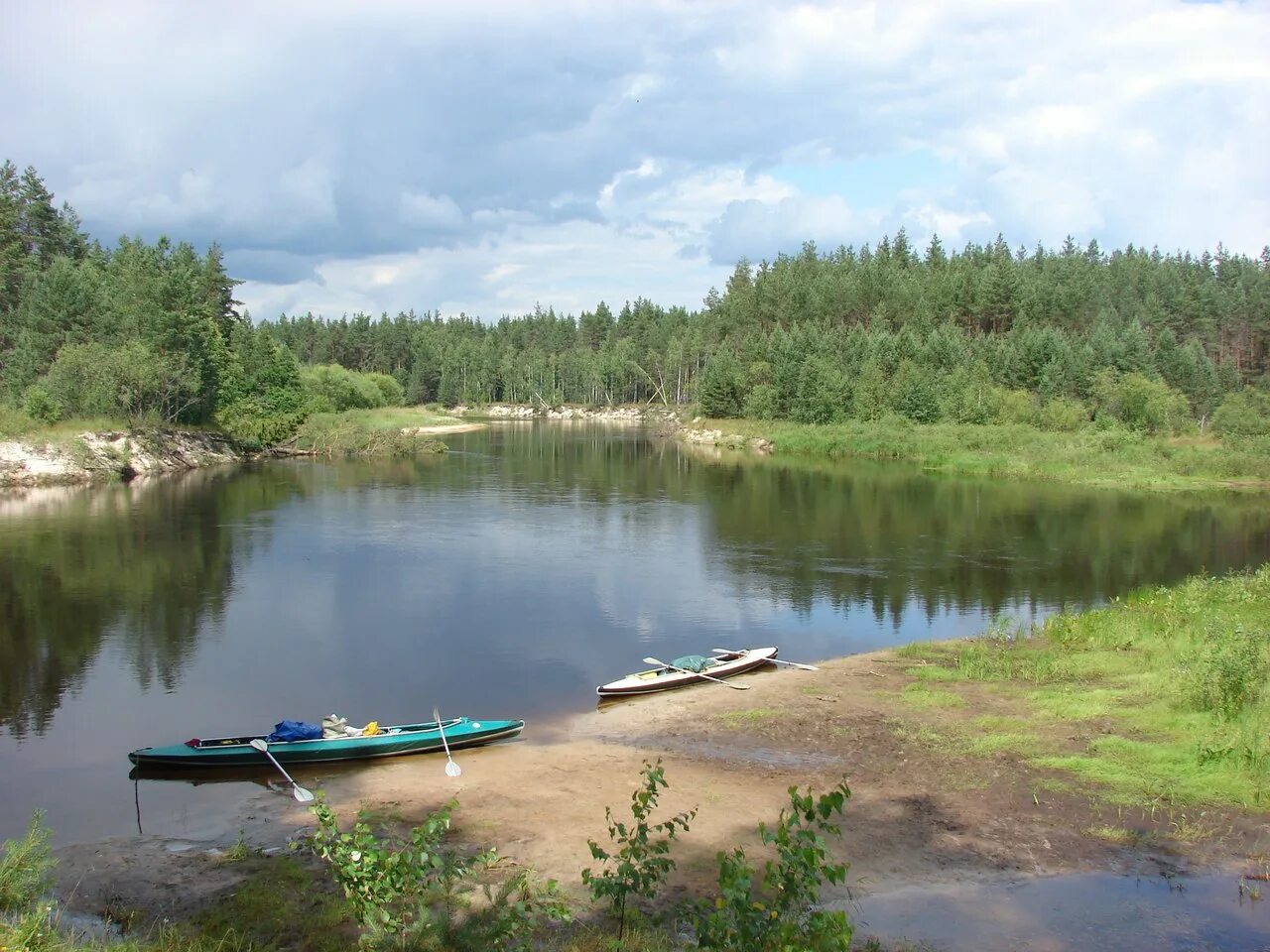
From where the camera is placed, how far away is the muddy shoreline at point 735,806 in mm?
12445

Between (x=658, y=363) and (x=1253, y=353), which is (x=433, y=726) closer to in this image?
(x=1253, y=353)

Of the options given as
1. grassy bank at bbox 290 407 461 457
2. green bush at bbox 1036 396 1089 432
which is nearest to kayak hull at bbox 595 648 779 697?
grassy bank at bbox 290 407 461 457

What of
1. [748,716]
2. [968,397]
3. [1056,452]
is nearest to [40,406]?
[748,716]

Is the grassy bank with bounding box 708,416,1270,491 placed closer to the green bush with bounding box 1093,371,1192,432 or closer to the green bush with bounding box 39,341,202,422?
the green bush with bounding box 1093,371,1192,432

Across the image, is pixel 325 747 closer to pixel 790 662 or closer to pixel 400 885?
pixel 400 885

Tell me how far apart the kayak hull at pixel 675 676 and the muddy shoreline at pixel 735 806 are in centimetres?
85

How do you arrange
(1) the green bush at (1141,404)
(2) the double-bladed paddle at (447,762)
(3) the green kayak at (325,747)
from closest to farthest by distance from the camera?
1. (2) the double-bladed paddle at (447,762)
2. (3) the green kayak at (325,747)
3. (1) the green bush at (1141,404)

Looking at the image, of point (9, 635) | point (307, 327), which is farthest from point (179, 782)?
point (307, 327)

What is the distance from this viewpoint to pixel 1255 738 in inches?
602

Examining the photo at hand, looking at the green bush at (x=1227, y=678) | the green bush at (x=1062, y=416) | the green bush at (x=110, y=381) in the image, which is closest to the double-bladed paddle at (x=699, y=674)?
the green bush at (x=1227, y=678)

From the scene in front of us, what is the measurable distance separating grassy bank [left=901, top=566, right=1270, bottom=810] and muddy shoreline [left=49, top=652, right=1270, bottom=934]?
2.11ft

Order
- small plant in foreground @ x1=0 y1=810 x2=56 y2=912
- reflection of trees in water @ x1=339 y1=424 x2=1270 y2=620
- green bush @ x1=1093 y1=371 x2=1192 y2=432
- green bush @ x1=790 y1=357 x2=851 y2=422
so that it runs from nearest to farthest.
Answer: small plant in foreground @ x1=0 y1=810 x2=56 y2=912
reflection of trees in water @ x1=339 y1=424 x2=1270 y2=620
green bush @ x1=1093 y1=371 x2=1192 y2=432
green bush @ x1=790 y1=357 x2=851 y2=422

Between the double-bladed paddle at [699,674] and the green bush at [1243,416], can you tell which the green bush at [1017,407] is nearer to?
the green bush at [1243,416]

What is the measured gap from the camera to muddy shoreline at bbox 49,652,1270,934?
12445 mm
